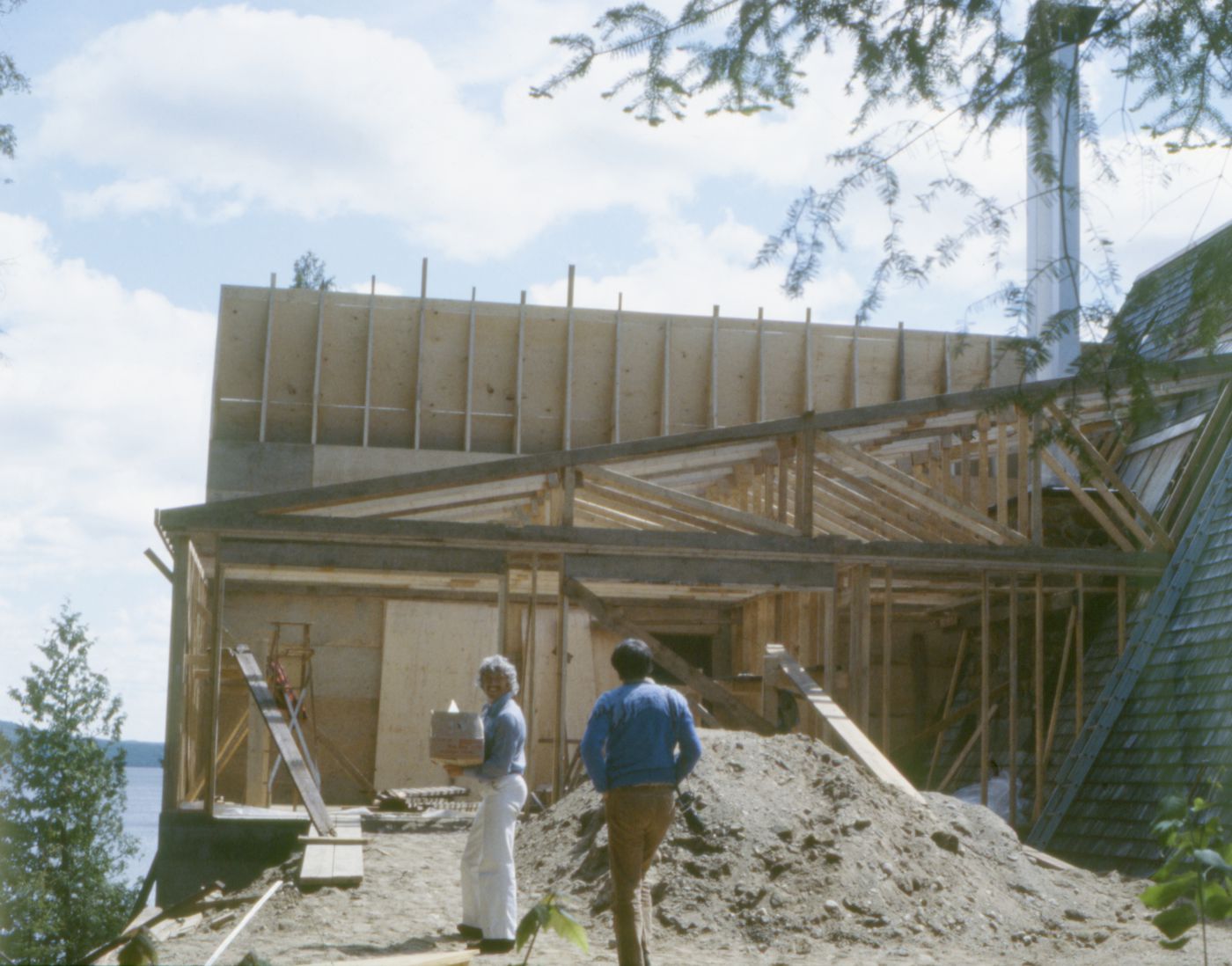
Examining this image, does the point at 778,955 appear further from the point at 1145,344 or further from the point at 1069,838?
the point at 1069,838

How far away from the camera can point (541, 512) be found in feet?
57.1

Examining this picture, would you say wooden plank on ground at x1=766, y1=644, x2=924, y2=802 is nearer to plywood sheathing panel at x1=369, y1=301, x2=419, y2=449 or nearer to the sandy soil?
the sandy soil

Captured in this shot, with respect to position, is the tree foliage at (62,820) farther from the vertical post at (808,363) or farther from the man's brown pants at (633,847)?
the man's brown pants at (633,847)

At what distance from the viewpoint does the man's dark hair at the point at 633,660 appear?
7.13 m

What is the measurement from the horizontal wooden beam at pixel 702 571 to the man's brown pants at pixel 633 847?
6.63 m

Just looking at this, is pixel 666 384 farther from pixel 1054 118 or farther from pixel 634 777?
pixel 1054 118

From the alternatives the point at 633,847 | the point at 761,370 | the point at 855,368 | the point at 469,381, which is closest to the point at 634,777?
the point at 633,847

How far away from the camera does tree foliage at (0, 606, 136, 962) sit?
3644cm

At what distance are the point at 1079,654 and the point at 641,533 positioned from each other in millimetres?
4673

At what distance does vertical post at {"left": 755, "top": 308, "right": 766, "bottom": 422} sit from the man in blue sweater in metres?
17.8

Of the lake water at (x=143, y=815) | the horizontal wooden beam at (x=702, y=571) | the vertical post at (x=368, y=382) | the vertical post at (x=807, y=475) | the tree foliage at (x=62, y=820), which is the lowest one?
the lake water at (x=143, y=815)

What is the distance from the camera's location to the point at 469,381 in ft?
78.7

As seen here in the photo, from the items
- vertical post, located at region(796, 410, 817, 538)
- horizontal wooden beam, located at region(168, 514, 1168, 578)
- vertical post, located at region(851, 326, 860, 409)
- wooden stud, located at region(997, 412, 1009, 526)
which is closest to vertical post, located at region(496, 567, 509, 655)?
horizontal wooden beam, located at region(168, 514, 1168, 578)

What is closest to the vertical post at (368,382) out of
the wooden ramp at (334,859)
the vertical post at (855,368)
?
the vertical post at (855,368)
